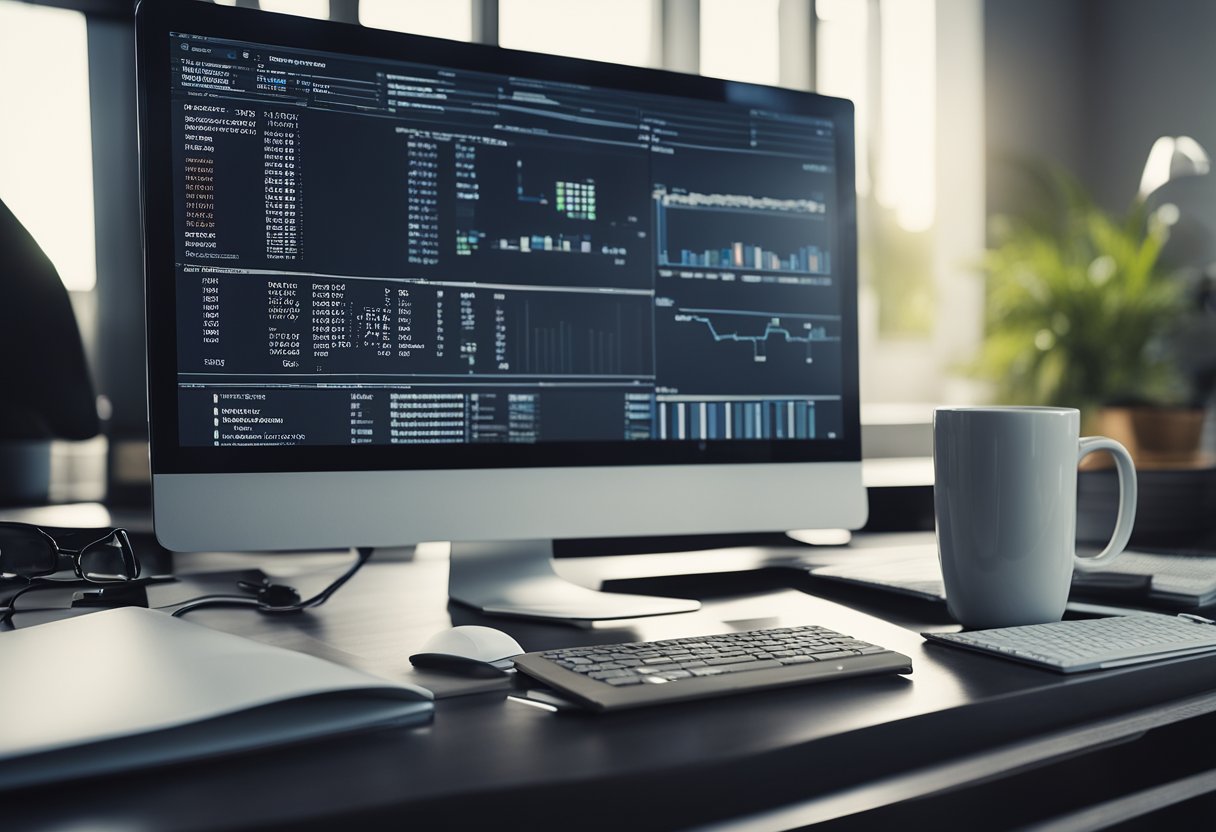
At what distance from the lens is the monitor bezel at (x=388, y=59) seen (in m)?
0.76

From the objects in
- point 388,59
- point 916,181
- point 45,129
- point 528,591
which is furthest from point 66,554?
point 916,181

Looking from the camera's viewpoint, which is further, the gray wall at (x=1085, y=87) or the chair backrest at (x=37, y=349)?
the gray wall at (x=1085, y=87)

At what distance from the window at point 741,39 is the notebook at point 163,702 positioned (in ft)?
9.26

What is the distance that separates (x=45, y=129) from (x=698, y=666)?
81.8 inches

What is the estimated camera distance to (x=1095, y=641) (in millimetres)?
643

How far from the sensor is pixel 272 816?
376mm

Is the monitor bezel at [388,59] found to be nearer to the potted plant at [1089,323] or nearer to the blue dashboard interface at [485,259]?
the blue dashboard interface at [485,259]

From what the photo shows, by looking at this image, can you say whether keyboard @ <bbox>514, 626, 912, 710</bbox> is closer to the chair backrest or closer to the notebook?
the notebook

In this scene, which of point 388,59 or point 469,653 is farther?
A: point 388,59

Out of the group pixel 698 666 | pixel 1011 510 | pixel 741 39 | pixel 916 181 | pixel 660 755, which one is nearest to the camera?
pixel 660 755

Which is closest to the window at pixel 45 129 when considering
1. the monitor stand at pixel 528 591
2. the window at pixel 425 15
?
the window at pixel 425 15

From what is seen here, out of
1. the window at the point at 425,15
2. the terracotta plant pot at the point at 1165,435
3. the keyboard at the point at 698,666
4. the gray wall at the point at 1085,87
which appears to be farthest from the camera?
the gray wall at the point at 1085,87

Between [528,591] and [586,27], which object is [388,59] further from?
[586,27]

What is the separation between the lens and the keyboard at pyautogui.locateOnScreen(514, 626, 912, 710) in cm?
53
